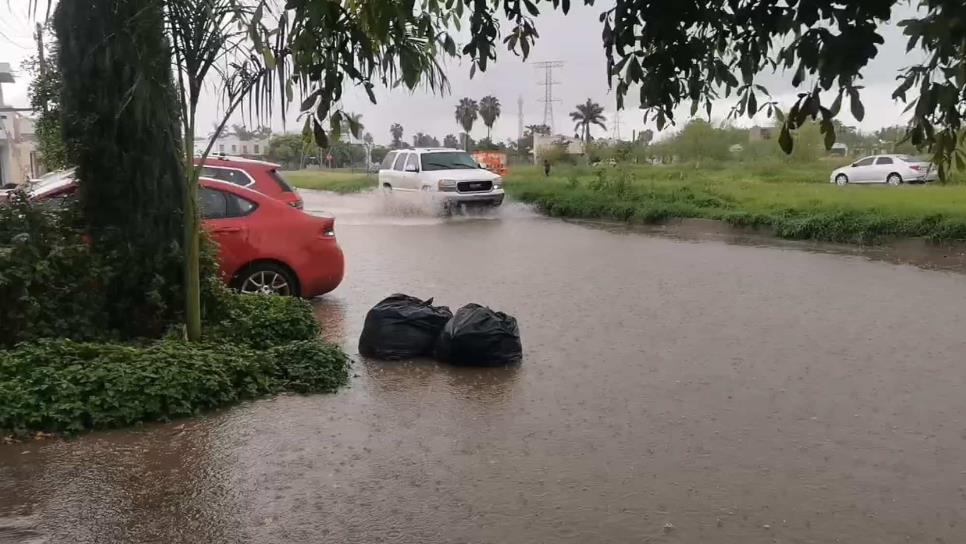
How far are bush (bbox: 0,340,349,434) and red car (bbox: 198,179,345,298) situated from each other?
2.59 metres

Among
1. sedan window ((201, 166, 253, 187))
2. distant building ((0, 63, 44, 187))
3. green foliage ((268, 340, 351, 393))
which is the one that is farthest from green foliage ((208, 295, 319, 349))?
distant building ((0, 63, 44, 187))

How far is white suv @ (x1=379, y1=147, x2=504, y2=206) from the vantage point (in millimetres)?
24609

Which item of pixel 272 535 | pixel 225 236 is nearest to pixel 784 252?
pixel 225 236

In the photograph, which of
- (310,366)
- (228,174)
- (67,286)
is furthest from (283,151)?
(310,366)

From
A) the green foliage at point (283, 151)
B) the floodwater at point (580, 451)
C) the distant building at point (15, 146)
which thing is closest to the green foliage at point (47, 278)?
the floodwater at point (580, 451)

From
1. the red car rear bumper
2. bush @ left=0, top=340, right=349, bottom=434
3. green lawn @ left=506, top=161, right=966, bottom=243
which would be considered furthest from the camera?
green lawn @ left=506, top=161, right=966, bottom=243

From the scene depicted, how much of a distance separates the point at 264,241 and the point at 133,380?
148 inches

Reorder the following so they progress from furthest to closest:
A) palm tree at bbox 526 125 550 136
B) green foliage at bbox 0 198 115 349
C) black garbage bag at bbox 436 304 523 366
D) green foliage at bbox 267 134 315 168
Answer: palm tree at bbox 526 125 550 136 → black garbage bag at bbox 436 304 523 366 → green foliage at bbox 0 198 115 349 → green foliage at bbox 267 134 315 168

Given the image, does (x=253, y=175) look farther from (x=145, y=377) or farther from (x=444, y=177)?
(x=444, y=177)

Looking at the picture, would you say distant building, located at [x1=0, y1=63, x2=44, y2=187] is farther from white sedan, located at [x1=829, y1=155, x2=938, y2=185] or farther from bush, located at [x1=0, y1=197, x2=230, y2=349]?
bush, located at [x1=0, y1=197, x2=230, y2=349]

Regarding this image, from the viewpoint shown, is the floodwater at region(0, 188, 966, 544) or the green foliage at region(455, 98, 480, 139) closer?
the floodwater at region(0, 188, 966, 544)

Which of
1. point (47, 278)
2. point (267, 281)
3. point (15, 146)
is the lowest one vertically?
point (267, 281)

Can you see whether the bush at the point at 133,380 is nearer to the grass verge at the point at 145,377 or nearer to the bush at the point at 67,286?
the grass verge at the point at 145,377

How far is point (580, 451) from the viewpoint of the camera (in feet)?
17.6
